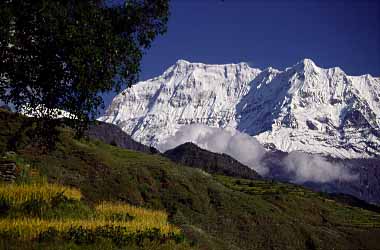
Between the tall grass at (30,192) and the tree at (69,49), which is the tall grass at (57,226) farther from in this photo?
the tree at (69,49)

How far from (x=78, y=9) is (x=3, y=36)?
2.87 m

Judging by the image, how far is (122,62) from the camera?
19641mm

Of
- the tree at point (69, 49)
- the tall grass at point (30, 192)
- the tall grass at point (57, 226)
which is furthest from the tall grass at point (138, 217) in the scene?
the tree at point (69, 49)

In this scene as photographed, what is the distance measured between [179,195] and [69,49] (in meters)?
16.3

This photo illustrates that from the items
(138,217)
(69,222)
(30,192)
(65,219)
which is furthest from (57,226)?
(138,217)

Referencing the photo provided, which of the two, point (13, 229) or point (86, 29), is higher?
point (86, 29)

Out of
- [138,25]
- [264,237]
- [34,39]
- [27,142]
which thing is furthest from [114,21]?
[264,237]

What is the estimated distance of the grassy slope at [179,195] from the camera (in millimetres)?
27703

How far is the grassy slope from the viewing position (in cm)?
2770

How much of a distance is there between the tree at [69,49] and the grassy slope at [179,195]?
26.3 ft

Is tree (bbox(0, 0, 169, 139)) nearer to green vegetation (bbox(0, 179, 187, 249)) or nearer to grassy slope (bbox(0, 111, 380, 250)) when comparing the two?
green vegetation (bbox(0, 179, 187, 249))

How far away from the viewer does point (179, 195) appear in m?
31.7

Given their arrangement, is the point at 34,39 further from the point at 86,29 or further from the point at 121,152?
the point at 121,152

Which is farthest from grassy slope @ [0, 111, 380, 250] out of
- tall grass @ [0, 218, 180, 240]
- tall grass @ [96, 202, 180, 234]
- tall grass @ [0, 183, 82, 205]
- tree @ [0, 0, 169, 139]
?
tree @ [0, 0, 169, 139]
